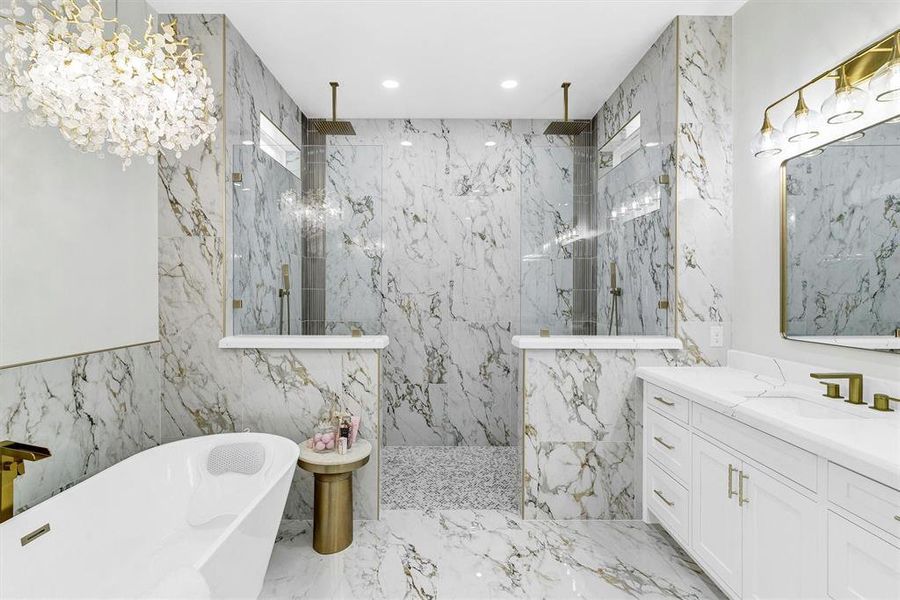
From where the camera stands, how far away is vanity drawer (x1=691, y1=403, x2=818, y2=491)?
1.37 m

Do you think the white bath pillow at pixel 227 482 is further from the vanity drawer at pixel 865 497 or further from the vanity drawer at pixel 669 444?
the vanity drawer at pixel 865 497

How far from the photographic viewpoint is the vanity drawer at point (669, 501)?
2.05m

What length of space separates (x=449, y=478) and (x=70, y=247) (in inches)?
105

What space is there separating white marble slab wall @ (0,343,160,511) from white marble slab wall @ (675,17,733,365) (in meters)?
3.17

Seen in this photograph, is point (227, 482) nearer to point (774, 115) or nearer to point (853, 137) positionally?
point (853, 137)

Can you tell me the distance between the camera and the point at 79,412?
196 cm

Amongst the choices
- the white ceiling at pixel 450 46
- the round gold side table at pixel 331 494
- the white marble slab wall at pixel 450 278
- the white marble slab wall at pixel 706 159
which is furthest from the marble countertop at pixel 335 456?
the white ceiling at pixel 450 46

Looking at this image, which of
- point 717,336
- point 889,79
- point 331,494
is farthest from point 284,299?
point 889,79

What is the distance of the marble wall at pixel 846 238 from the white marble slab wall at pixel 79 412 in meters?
3.38

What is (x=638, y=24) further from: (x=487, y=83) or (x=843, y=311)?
(x=843, y=311)

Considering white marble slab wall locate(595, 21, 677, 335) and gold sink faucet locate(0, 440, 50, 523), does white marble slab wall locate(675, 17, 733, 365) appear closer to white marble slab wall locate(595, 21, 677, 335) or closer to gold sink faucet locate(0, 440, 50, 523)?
white marble slab wall locate(595, 21, 677, 335)

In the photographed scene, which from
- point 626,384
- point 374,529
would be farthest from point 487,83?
point 374,529

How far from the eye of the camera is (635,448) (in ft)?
8.43

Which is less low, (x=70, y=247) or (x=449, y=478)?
(x=70, y=247)
